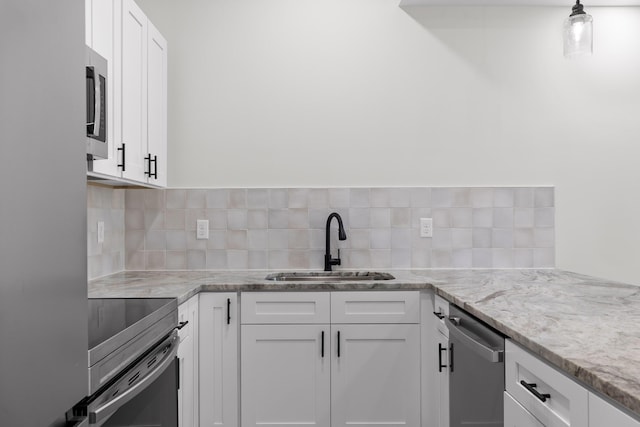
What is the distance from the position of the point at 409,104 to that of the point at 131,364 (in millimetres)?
2123

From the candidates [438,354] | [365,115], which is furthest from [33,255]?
[365,115]

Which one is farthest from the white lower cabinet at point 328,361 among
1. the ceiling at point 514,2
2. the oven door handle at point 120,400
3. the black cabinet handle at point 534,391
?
the ceiling at point 514,2

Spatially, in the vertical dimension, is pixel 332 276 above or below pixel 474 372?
above

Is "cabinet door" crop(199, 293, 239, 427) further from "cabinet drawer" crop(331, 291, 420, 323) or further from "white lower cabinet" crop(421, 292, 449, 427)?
"white lower cabinet" crop(421, 292, 449, 427)

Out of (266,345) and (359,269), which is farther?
(359,269)

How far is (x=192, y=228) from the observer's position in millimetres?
2791

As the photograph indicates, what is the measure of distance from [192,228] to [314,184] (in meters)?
0.76

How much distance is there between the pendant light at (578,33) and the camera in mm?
2121

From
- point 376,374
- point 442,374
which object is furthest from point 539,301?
point 376,374

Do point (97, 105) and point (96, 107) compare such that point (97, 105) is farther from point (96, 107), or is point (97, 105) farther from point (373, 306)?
point (373, 306)

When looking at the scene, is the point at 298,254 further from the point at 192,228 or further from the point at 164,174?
the point at 164,174

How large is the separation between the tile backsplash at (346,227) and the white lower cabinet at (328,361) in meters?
0.53

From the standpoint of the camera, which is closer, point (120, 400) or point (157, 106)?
point (120, 400)

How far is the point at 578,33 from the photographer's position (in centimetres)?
215
